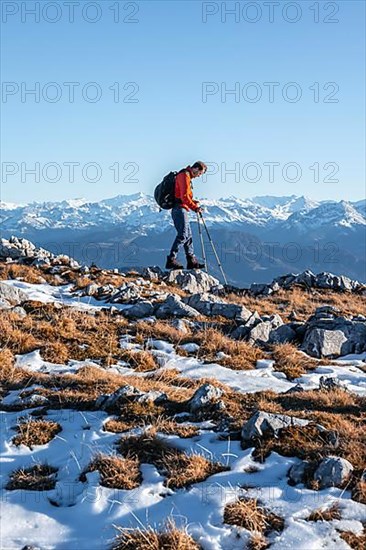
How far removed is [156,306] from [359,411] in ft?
27.4

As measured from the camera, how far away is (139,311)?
1557 cm

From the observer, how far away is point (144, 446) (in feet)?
22.9

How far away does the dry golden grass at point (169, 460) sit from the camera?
632cm

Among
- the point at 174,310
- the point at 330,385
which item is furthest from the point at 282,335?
the point at 330,385

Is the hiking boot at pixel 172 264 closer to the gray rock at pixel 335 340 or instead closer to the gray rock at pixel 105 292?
the gray rock at pixel 105 292

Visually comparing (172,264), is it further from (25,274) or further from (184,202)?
(25,274)

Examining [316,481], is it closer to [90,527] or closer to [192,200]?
[90,527]

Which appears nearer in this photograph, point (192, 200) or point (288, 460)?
point (288, 460)

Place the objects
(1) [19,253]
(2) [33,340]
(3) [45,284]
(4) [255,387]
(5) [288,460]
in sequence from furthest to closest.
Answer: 1. (1) [19,253]
2. (3) [45,284]
3. (2) [33,340]
4. (4) [255,387]
5. (5) [288,460]

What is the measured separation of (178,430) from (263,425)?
1149 millimetres

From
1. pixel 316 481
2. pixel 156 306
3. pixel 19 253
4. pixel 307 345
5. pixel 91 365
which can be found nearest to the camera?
pixel 316 481

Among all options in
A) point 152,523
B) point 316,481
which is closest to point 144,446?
point 152,523

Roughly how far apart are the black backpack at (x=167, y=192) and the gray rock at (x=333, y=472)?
14672mm

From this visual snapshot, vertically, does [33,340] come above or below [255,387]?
above
